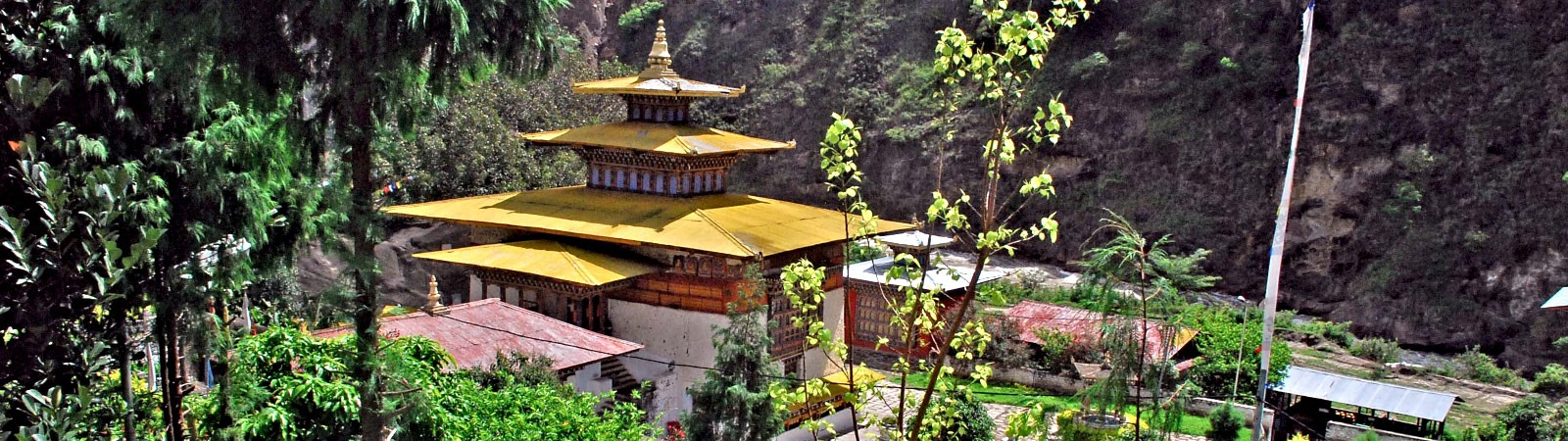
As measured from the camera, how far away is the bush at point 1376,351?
2248 centimetres

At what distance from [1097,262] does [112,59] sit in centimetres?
818

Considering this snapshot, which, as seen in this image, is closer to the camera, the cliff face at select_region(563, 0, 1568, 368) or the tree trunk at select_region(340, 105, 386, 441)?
the tree trunk at select_region(340, 105, 386, 441)

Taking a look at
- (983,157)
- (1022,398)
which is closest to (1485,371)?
(1022,398)

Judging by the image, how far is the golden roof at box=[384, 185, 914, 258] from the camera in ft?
52.3

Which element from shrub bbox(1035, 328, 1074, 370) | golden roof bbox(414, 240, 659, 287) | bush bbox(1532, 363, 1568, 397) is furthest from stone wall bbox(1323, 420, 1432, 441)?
golden roof bbox(414, 240, 659, 287)

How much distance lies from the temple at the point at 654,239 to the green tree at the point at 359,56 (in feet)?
17.7

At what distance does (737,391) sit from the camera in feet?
39.7

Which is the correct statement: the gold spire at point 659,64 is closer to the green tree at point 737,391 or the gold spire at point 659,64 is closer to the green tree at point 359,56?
the green tree at point 737,391

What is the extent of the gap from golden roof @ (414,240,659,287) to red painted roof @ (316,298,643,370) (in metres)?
0.55

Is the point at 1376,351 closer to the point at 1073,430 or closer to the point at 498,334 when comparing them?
the point at 1073,430

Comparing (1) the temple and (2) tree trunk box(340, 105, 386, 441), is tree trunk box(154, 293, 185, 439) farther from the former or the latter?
(1) the temple

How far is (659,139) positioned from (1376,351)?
13820 mm

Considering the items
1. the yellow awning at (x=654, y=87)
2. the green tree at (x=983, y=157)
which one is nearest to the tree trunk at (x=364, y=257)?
the green tree at (x=983, y=157)

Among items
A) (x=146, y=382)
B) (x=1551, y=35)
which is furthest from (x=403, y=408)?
(x=1551, y=35)
